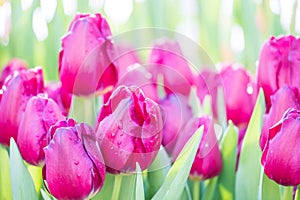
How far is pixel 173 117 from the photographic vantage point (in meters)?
1.01

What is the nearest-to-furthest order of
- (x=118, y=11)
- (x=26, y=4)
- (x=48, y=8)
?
(x=26, y=4) → (x=48, y=8) → (x=118, y=11)

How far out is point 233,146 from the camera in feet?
3.30

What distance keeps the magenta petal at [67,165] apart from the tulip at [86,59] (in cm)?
17

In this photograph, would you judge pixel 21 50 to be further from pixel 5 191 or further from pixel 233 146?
pixel 233 146

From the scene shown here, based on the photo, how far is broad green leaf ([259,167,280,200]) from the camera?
0.89m

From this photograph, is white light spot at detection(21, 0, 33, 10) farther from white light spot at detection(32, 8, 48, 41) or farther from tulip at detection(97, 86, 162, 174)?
tulip at detection(97, 86, 162, 174)

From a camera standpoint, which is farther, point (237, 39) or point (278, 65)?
point (237, 39)

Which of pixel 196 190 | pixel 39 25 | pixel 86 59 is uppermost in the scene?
pixel 86 59

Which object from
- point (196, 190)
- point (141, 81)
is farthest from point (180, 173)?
point (141, 81)

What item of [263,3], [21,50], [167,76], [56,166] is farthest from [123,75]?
[263,3]

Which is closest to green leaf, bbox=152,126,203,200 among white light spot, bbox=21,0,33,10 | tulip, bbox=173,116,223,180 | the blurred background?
tulip, bbox=173,116,223,180

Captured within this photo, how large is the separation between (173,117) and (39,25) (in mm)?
944

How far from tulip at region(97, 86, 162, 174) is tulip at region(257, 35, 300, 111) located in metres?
0.26

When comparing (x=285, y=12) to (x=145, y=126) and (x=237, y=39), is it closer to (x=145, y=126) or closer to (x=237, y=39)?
(x=237, y=39)
